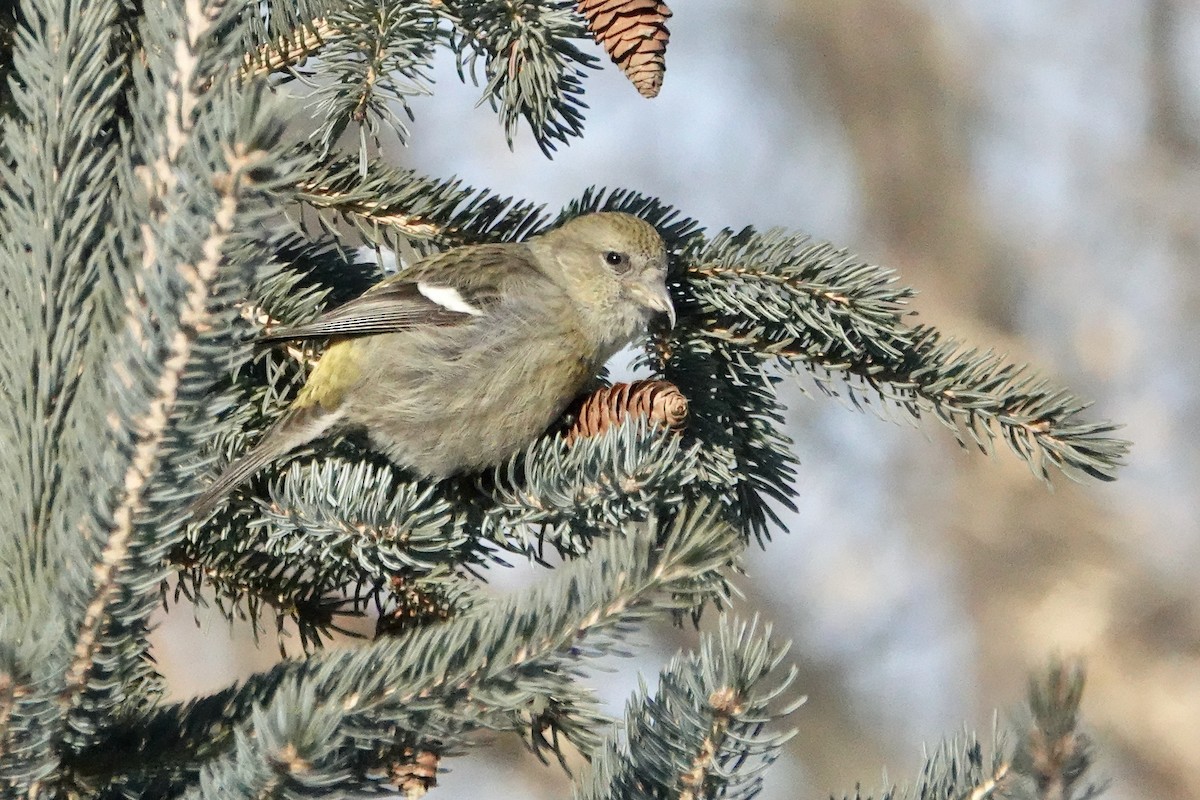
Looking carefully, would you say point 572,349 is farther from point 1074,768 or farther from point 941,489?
point 941,489

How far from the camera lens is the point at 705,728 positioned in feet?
3.72

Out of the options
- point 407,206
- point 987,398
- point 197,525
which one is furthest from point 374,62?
point 987,398

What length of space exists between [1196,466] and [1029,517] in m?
1.02

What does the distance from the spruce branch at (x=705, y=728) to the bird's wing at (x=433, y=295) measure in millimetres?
1409

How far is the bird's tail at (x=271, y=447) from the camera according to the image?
202 centimetres

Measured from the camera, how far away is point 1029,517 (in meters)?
7.48

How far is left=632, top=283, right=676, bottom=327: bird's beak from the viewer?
2406 millimetres

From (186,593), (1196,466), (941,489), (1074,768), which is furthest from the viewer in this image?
(941,489)

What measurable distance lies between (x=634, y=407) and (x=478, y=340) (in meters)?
1.00

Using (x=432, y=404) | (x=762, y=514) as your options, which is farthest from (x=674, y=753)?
(x=432, y=404)

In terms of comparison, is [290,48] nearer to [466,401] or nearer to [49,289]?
[466,401]

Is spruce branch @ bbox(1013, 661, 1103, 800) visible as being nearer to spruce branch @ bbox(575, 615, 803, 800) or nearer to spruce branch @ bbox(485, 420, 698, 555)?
spruce branch @ bbox(575, 615, 803, 800)

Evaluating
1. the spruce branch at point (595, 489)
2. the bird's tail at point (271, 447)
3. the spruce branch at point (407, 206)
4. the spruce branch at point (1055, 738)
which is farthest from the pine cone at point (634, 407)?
the spruce branch at point (1055, 738)

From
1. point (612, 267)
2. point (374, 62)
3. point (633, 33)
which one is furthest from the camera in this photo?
point (612, 267)
